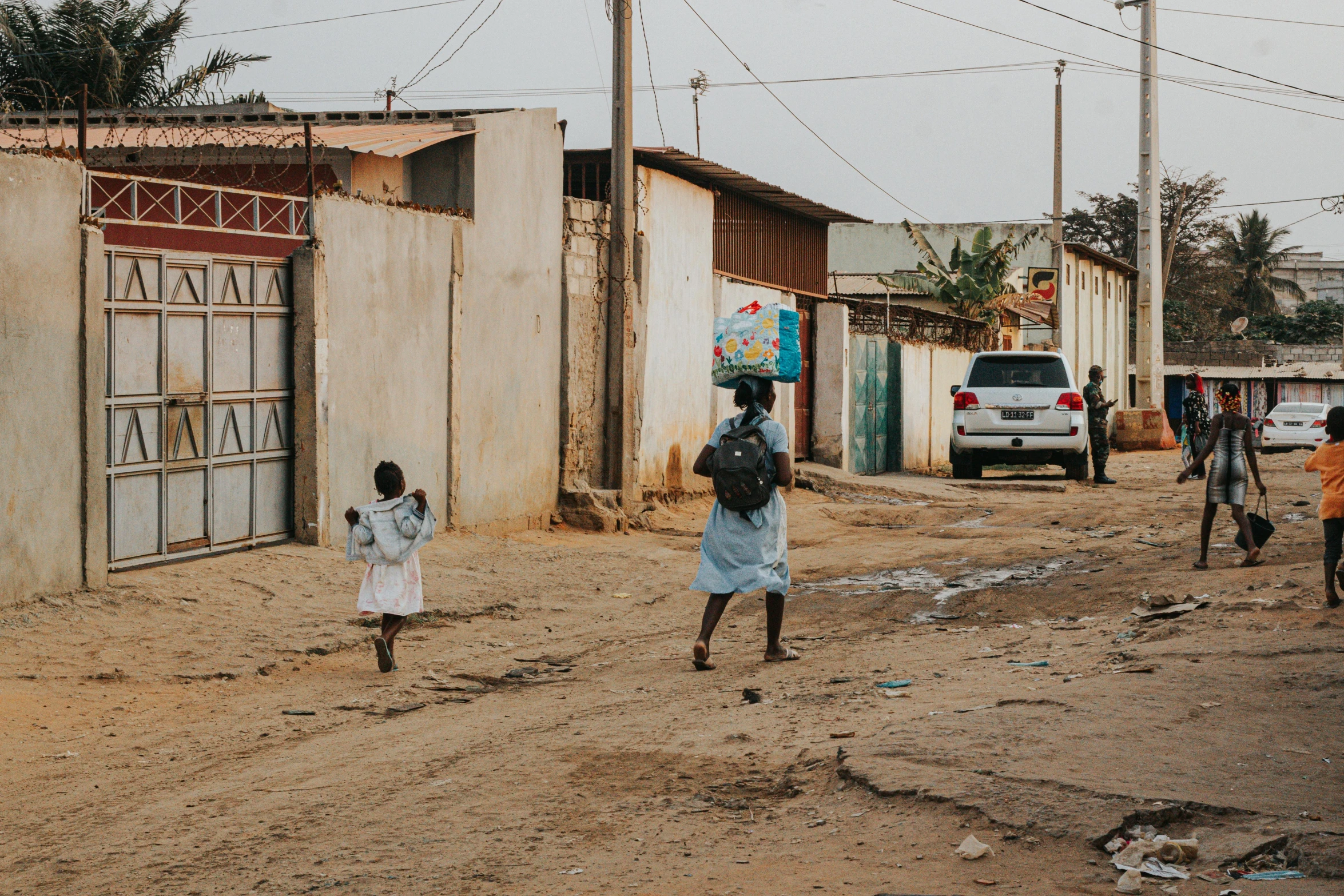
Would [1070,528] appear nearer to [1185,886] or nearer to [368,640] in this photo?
[368,640]

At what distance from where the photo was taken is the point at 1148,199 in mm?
26500

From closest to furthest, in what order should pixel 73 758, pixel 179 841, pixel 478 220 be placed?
pixel 179 841
pixel 73 758
pixel 478 220

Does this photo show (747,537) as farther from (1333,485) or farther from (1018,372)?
(1018,372)

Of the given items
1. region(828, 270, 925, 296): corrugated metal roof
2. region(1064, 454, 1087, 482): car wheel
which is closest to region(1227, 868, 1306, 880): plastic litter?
region(1064, 454, 1087, 482): car wheel

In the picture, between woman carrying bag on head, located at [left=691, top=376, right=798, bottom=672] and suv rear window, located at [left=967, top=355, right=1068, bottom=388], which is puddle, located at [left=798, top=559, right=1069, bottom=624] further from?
suv rear window, located at [left=967, top=355, right=1068, bottom=388]

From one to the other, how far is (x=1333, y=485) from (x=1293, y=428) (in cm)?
2664

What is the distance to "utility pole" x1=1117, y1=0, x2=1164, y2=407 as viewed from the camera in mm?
26062

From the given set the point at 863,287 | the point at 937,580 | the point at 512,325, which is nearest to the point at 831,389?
the point at 512,325

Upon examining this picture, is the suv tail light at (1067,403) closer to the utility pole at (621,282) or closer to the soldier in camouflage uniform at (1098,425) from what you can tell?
the soldier in camouflage uniform at (1098,425)

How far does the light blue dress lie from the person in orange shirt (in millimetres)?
3231

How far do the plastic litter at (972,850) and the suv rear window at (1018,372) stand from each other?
15.0m

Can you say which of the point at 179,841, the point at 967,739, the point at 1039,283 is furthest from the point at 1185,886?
the point at 1039,283

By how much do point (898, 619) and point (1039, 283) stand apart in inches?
1136

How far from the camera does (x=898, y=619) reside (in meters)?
8.59
